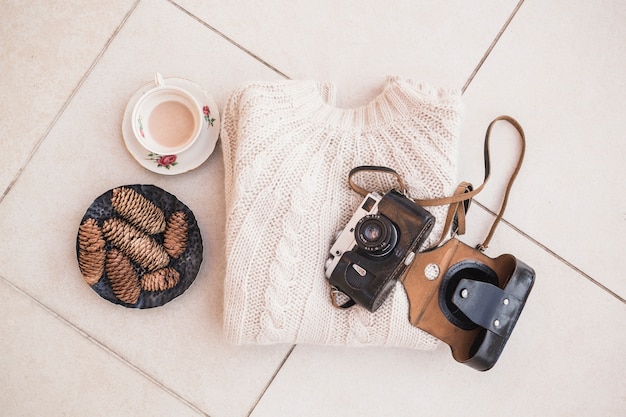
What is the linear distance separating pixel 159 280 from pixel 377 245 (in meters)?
0.37

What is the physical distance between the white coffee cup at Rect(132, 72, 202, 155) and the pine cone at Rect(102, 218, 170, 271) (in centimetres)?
13

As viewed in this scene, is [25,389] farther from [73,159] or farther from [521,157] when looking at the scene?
[521,157]

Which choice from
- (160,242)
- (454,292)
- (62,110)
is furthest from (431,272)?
(62,110)

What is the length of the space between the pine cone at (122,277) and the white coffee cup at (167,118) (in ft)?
0.60

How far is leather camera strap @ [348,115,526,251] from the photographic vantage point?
71 cm

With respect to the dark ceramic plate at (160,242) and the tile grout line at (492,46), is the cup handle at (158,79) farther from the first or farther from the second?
the tile grout line at (492,46)

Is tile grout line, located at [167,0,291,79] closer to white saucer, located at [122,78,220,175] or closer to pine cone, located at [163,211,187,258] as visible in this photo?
white saucer, located at [122,78,220,175]

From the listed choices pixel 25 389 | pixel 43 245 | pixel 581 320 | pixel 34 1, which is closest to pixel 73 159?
pixel 43 245

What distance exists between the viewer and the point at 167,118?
2.61ft

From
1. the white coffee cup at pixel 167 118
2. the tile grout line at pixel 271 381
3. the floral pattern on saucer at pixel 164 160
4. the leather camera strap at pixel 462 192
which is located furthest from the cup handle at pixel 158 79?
the tile grout line at pixel 271 381

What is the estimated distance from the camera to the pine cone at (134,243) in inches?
29.7

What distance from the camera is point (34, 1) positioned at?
0.84 m

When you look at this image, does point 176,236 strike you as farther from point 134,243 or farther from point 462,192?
point 462,192

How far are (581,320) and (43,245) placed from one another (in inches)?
38.0
